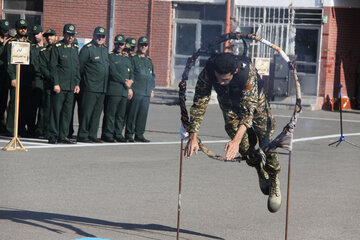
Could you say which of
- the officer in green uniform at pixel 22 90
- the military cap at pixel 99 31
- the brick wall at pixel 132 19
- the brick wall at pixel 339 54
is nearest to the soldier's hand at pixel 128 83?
the military cap at pixel 99 31

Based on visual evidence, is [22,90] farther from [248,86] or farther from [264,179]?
[248,86]

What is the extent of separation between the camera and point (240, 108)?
650 cm

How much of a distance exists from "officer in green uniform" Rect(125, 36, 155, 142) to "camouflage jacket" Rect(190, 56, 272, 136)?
25.1 ft

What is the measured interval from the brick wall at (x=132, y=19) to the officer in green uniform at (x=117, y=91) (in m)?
14.4

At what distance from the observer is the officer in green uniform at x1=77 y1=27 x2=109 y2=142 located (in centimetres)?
1394

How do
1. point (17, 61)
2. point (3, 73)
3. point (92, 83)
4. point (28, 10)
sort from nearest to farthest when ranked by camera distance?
1. point (17, 61)
2. point (92, 83)
3. point (3, 73)
4. point (28, 10)

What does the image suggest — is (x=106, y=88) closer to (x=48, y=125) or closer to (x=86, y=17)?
(x=48, y=125)

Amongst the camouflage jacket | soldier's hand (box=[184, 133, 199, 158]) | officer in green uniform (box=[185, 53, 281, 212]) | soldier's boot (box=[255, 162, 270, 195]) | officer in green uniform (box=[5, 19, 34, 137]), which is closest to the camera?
officer in green uniform (box=[185, 53, 281, 212])

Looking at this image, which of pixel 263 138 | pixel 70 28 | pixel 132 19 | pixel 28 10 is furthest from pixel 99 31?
pixel 28 10

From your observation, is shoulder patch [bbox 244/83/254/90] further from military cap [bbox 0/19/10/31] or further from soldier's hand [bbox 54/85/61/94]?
military cap [bbox 0/19/10/31]

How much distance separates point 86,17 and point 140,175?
2020cm

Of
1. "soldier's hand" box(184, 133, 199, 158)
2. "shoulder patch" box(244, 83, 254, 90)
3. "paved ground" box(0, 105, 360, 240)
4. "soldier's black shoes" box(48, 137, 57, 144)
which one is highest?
"shoulder patch" box(244, 83, 254, 90)

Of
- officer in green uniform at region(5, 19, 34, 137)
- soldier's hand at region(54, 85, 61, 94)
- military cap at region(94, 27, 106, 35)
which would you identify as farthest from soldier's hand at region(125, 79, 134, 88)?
officer in green uniform at region(5, 19, 34, 137)

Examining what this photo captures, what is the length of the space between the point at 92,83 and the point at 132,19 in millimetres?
15457
